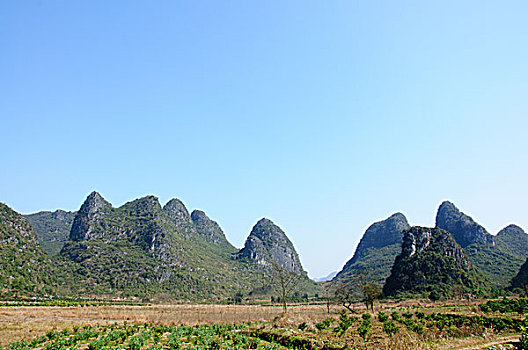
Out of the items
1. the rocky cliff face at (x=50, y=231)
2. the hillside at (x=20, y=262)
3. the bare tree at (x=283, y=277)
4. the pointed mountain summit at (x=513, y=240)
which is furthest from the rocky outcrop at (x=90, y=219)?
the pointed mountain summit at (x=513, y=240)

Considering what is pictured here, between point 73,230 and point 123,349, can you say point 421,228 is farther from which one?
point 73,230

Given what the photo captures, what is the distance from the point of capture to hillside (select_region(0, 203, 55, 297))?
7826cm

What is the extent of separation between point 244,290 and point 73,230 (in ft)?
265

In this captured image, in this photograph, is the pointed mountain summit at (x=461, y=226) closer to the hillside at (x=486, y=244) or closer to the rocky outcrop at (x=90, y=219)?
the hillside at (x=486, y=244)

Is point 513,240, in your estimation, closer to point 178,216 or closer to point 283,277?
point 283,277

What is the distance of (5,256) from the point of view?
88.0 meters

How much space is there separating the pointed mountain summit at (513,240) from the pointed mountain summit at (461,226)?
12824mm

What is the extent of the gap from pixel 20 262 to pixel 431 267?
4565 inches

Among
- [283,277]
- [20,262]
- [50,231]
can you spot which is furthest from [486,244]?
[50,231]

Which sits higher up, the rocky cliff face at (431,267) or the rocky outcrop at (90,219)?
the rocky outcrop at (90,219)

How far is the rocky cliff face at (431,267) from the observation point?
279 feet

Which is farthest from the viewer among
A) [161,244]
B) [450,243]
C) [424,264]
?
[161,244]

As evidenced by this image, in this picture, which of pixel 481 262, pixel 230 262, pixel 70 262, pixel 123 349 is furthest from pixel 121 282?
pixel 481 262

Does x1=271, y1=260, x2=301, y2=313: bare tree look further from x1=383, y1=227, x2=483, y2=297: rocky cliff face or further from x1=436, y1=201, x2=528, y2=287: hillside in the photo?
x1=436, y1=201, x2=528, y2=287: hillside
